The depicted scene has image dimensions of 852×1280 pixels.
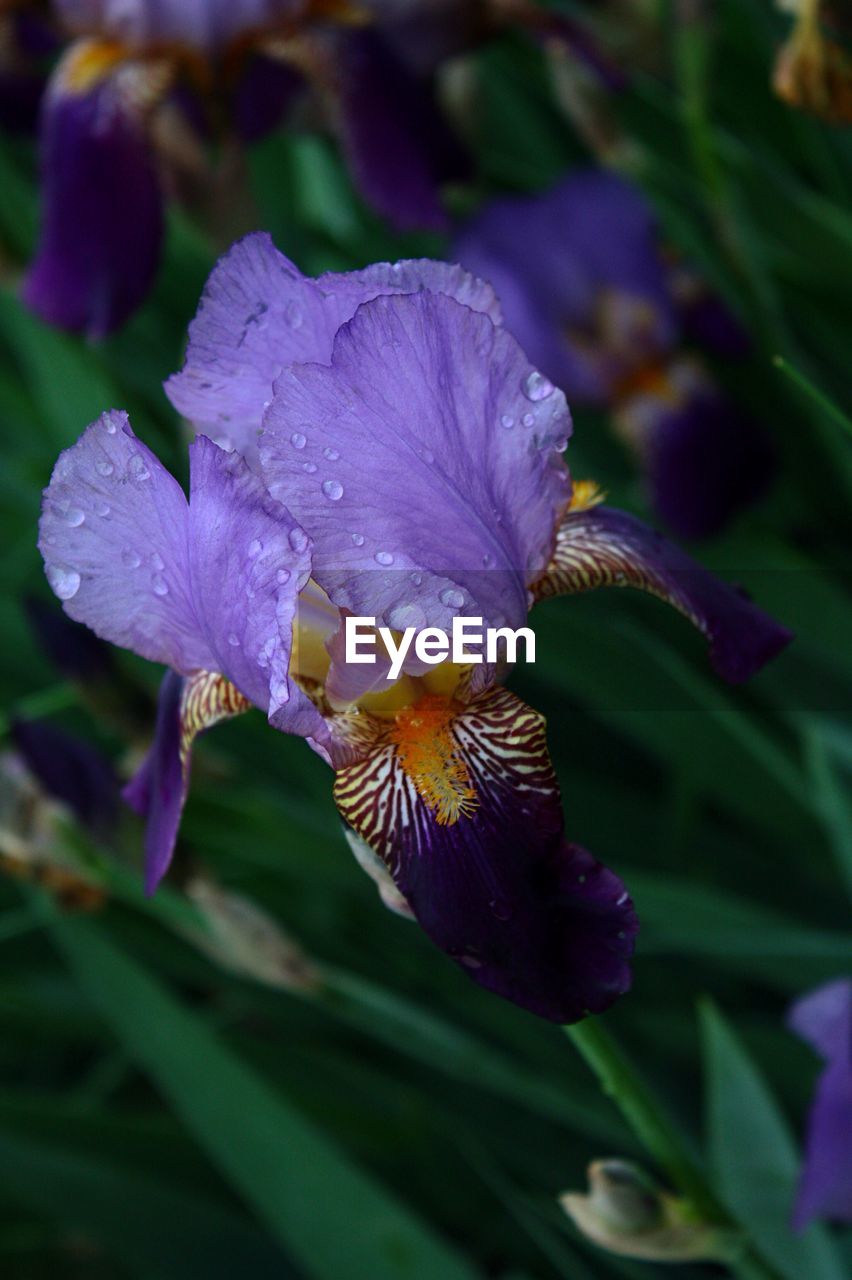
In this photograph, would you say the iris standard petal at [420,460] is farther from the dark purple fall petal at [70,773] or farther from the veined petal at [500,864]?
the dark purple fall petal at [70,773]

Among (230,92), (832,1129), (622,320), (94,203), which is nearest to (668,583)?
(832,1129)

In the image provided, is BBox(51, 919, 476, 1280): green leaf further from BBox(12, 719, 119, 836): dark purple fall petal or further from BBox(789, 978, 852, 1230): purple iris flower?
BBox(789, 978, 852, 1230): purple iris flower

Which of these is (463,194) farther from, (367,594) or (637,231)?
(367,594)

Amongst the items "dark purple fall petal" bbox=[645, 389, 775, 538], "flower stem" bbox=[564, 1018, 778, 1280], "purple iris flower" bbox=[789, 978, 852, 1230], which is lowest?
"dark purple fall petal" bbox=[645, 389, 775, 538]

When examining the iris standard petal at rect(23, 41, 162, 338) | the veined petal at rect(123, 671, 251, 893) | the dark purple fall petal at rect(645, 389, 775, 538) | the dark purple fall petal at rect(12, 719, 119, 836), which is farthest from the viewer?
the dark purple fall petal at rect(645, 389, 775, 538)

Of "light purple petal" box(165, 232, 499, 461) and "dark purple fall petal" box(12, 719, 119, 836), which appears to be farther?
"dark purple fall petal" box(12, 719, 119, 836)

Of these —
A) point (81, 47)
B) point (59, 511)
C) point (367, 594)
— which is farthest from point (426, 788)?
→ point (81, 47)

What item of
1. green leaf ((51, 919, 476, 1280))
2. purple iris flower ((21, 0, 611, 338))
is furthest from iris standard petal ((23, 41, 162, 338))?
green leaf ((51, 919, 476, 1280))
